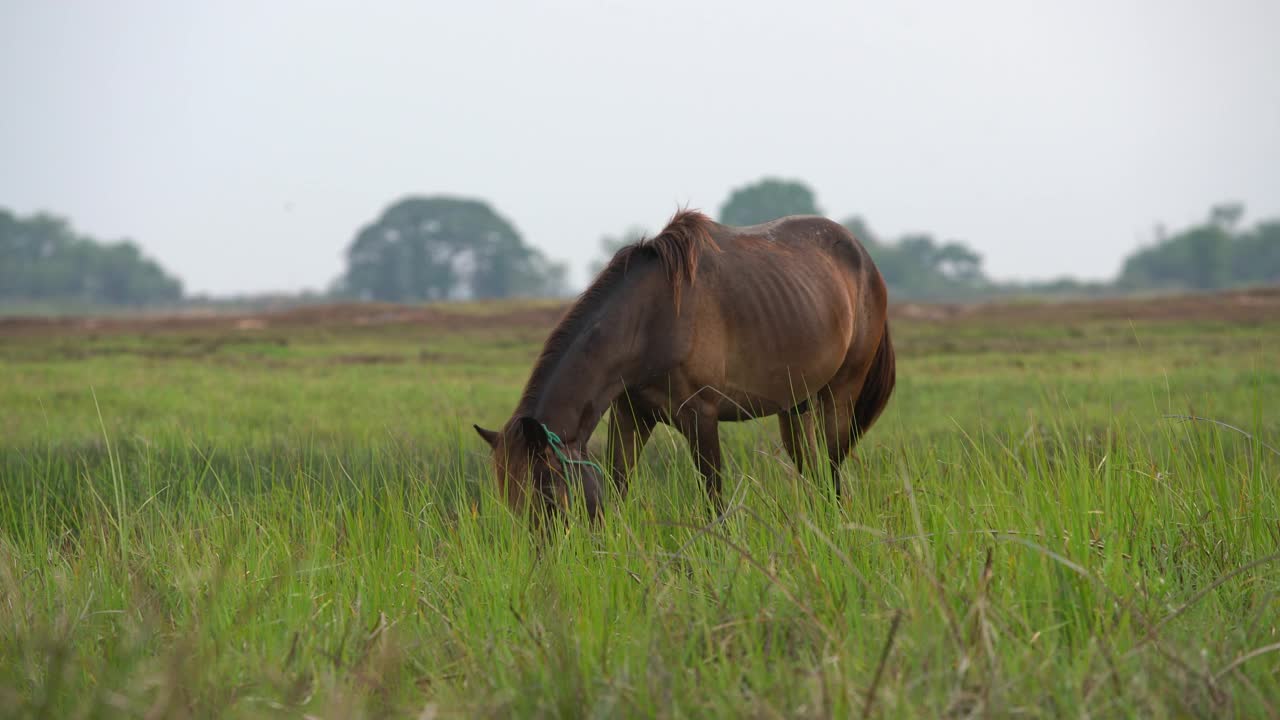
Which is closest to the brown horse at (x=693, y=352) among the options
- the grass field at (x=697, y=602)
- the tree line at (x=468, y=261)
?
the grass field at (x=697, y=602)

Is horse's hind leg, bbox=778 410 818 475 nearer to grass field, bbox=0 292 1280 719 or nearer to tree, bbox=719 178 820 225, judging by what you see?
grass field, bbox=0 292 1280 719

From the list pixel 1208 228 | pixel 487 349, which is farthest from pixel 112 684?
pixel 1208 228

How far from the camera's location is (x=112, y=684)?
8.41 feet

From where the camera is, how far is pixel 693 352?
4.80m

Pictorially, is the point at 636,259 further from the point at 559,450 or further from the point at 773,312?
the point at 559,450

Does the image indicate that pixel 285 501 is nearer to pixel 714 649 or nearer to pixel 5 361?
pixel 714 649

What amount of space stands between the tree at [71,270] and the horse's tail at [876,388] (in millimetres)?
84866

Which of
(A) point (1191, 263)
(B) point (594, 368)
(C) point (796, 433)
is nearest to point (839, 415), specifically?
(C) point (796, 433)

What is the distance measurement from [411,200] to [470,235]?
8.12 metres

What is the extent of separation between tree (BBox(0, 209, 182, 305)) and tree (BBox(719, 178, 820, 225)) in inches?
2308

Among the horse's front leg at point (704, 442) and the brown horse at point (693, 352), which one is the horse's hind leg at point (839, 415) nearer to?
the brown horse at point (693, 352)

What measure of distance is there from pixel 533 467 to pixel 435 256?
90767mm

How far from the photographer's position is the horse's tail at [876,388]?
654cm

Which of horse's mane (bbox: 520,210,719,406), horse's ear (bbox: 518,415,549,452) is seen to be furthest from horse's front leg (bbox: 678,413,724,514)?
horse's ear (bbox: 518,415,549,452)
